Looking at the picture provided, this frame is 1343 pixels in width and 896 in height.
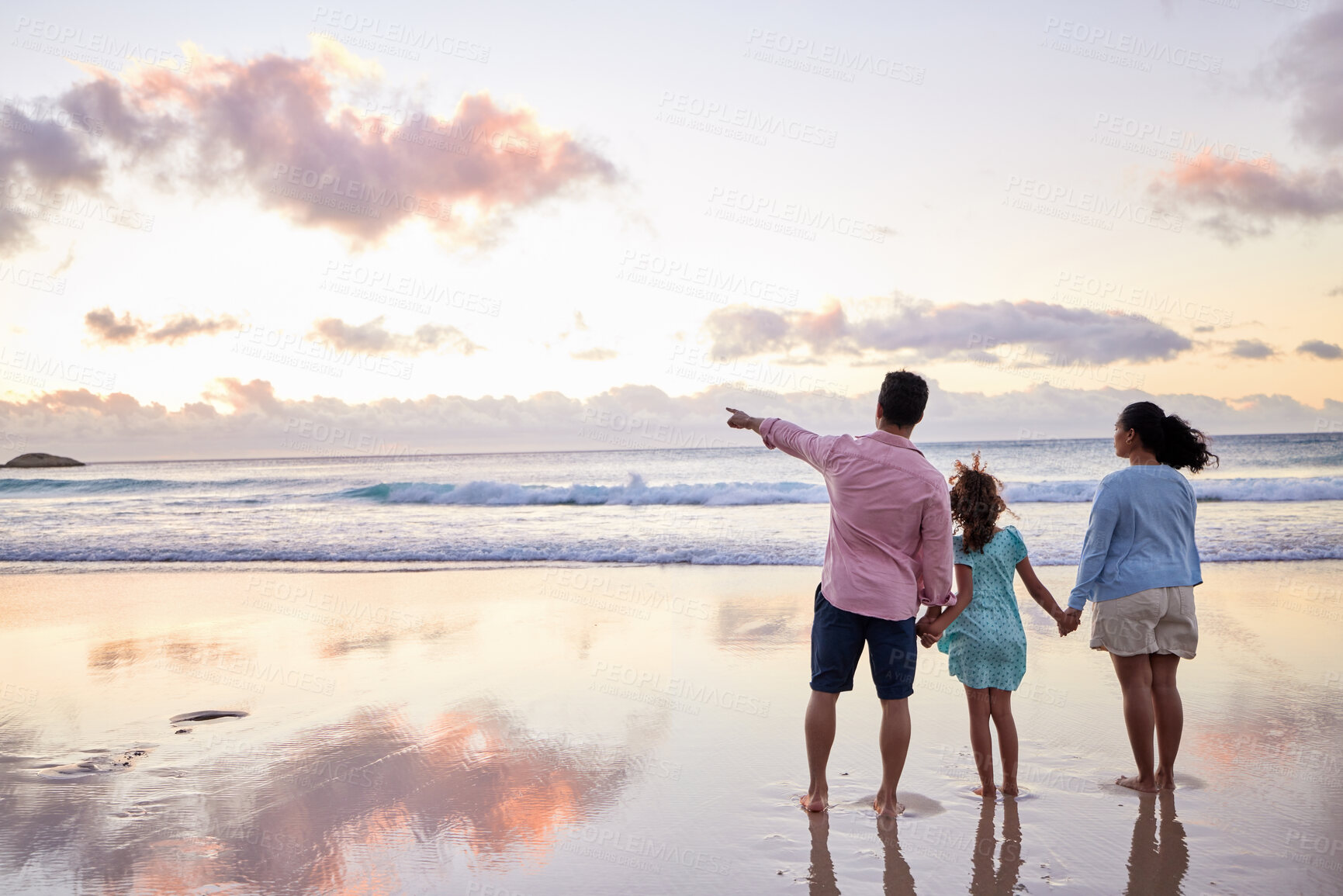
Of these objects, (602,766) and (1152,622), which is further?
(602,766)

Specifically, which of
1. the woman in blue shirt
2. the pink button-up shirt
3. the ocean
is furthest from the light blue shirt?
the ocean

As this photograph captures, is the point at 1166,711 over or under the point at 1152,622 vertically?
under

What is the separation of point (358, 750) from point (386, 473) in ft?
136

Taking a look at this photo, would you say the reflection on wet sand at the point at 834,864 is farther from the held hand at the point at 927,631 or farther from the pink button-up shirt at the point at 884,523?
the pink button-up shirt at the point at 884,523

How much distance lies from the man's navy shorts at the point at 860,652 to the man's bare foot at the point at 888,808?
45 centimetres

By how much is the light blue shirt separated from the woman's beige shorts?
0.14 ft

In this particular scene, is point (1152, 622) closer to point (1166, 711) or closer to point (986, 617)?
point (1166, 711)

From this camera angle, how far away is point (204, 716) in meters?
5.04

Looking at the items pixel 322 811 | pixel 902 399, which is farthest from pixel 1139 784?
pixel 322 811

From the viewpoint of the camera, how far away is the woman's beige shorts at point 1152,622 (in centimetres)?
358

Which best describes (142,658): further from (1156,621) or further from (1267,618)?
(1267,618)

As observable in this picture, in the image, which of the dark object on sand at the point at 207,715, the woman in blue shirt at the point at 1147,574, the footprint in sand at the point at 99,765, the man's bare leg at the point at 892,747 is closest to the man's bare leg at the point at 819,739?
the man's bare leg at the point at 892,747

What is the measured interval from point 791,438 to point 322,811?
2615 millimetres

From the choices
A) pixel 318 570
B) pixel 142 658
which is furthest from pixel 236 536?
pixel 142 658
